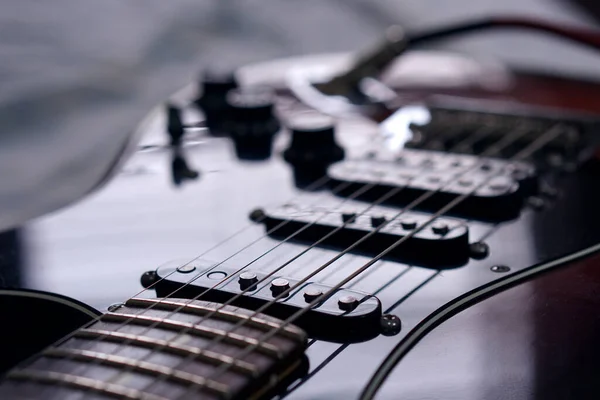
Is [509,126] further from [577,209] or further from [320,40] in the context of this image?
[320,40]

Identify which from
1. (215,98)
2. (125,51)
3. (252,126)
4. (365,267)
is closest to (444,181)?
(365,267)

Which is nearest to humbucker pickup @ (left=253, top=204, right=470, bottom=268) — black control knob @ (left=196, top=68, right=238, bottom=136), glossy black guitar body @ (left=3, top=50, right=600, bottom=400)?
glossy black guitar body @ (left=3, top=50, right=600, bottom=400)

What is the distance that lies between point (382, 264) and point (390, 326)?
97 millimetres

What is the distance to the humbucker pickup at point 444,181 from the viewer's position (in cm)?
66

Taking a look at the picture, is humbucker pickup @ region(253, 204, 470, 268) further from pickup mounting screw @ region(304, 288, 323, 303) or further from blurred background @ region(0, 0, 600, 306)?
blurred background @ region(0, 0, 600, 306)

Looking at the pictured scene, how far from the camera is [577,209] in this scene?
26.7 inches

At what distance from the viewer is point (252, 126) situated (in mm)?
902

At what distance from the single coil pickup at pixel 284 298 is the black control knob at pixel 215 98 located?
43cm

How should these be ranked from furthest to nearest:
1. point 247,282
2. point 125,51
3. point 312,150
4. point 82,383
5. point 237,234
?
point 125,51
point 312,150
point 237,234
point 247,282
point 82,383

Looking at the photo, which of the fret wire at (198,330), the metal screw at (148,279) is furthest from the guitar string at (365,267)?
the metal screw at (148,279)

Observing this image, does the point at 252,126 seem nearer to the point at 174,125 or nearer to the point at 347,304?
the point at 174,125

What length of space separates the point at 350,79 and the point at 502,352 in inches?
26.0

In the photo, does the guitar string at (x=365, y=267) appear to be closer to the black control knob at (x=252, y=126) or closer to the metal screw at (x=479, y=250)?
the metal screw at (x=479, y=250)

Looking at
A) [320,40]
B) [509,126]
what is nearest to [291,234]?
[509,126]
